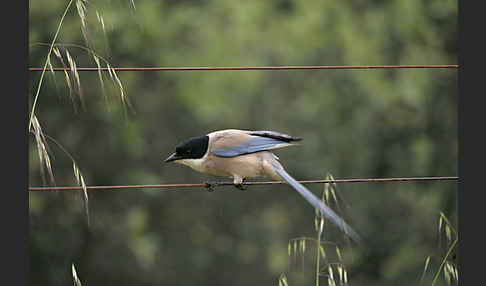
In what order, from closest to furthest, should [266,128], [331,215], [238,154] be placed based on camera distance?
[331,215]
[238,154]
[266,128]

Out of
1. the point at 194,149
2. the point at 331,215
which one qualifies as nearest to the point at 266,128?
the point at 194,149

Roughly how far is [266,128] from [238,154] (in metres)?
3.24

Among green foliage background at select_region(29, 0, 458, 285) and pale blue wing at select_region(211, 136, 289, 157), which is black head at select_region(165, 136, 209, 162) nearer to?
pale blue wing at select_region(211, 136, 289, 157)

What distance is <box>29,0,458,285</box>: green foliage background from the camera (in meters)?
6.85

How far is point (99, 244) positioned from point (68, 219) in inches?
15.9

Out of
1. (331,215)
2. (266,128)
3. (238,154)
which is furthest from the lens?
(266,128)

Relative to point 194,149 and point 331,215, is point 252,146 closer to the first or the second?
point 194,149

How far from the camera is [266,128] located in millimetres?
7020

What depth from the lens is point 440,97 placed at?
739 cm

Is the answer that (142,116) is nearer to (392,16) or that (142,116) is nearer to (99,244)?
(99,244)

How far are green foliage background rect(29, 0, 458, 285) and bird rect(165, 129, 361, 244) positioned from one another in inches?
115

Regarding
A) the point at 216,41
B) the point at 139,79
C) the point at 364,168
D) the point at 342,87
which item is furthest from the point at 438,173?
the point at 139,79

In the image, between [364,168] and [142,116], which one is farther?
[364,168]

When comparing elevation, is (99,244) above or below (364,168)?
below
